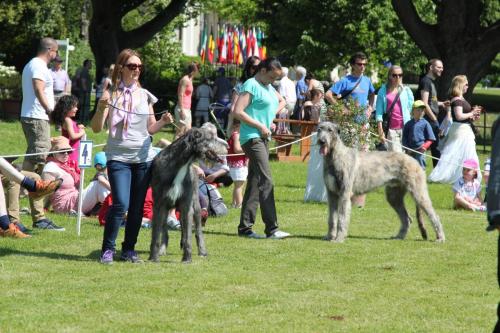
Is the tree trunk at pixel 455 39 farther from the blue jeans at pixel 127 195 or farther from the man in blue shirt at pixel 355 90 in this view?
the blue jeans at pixel 127 195

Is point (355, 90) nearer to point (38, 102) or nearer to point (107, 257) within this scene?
point (38, 102)

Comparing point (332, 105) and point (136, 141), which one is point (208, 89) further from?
point (136, 141)

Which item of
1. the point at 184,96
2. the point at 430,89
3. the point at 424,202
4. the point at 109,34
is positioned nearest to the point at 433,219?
the point at 424,202

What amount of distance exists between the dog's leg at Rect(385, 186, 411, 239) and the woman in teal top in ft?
5.16

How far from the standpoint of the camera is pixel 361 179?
12.1m

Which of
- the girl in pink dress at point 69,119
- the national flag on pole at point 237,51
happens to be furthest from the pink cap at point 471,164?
the national flag on pole at point 237,51

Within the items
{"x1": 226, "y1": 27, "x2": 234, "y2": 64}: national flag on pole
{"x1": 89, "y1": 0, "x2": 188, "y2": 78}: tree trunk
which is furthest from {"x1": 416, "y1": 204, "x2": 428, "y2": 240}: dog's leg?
{"x1": 226, "y1": 27, "x2": 234, "y2": 64}: national flag on pole

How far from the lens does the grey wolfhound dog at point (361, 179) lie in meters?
11.7

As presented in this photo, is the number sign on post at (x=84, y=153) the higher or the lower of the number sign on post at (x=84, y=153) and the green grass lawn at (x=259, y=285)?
the higher

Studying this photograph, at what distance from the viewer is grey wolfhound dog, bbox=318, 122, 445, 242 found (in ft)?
38.5

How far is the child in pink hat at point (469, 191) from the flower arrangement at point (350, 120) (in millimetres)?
1772

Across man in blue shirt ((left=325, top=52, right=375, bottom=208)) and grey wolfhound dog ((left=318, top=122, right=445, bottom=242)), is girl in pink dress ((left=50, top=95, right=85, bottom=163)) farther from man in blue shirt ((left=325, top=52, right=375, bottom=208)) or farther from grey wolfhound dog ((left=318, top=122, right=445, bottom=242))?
man in blue shirt ((left=325, top=52, right=375, bottom=208))

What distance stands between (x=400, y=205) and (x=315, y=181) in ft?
10.6

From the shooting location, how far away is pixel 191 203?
998cm
